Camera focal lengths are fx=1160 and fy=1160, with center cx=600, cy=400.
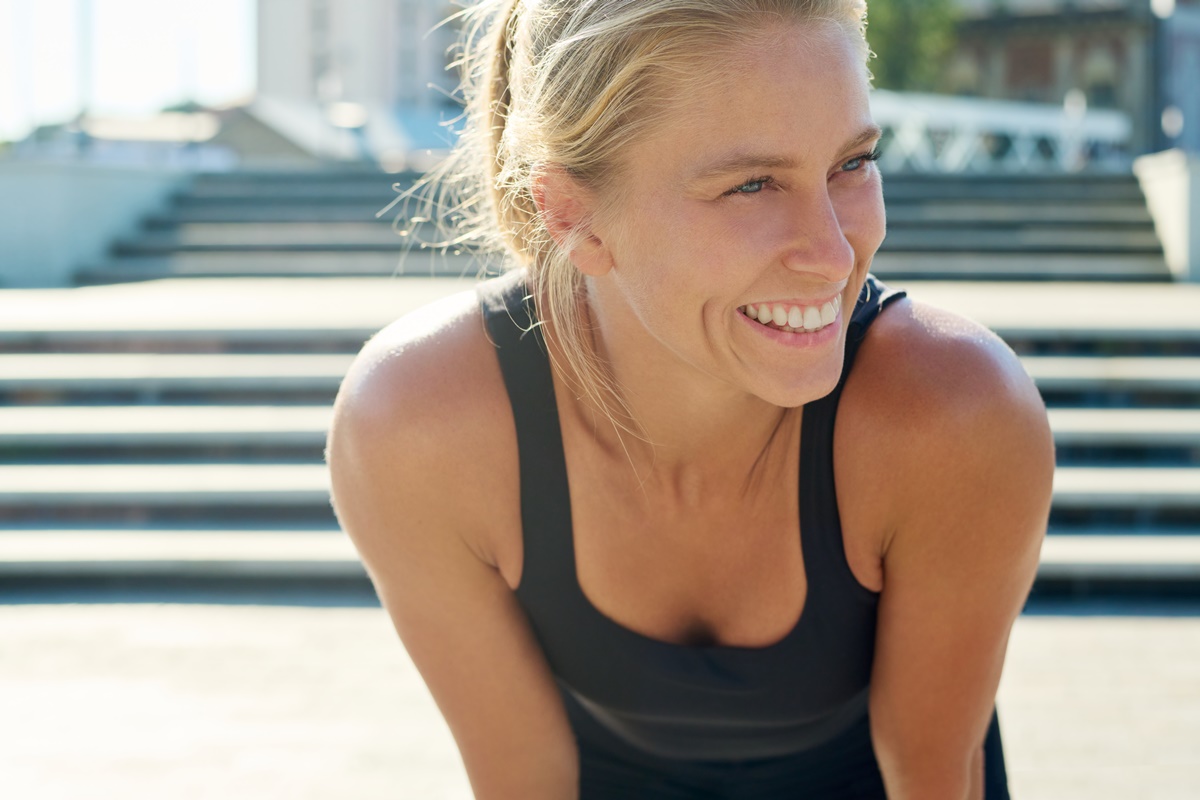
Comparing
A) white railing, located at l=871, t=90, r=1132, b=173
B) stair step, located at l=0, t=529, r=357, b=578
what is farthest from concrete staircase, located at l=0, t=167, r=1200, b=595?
white railing, located at l=871, t=90, r=1132, b=173

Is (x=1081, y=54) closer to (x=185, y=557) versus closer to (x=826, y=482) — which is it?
(x=185, y=557)

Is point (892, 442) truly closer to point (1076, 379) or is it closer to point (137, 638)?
point (137, 638)

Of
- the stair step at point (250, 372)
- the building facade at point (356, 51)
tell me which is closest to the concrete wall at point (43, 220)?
the stair step at point (250, 372)

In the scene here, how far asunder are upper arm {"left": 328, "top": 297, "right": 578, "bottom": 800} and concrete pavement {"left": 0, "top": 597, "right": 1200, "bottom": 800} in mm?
1002

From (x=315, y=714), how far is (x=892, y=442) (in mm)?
2008

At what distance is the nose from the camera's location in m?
1.18

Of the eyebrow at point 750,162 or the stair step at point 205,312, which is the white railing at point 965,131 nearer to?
the stair step at point 205,312

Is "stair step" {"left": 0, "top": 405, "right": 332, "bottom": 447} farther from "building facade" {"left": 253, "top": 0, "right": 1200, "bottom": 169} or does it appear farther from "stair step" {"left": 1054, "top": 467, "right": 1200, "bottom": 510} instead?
"building facade" {"left": 253, "top": 0, "right": 1200, "bottom": 169}

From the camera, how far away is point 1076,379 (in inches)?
187

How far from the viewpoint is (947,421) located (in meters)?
1.29

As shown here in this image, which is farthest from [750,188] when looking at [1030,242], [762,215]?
[1030,242]

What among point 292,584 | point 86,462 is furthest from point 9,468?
point 292,584

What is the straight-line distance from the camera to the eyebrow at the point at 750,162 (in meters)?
1.16

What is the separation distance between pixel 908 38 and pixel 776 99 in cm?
4037
